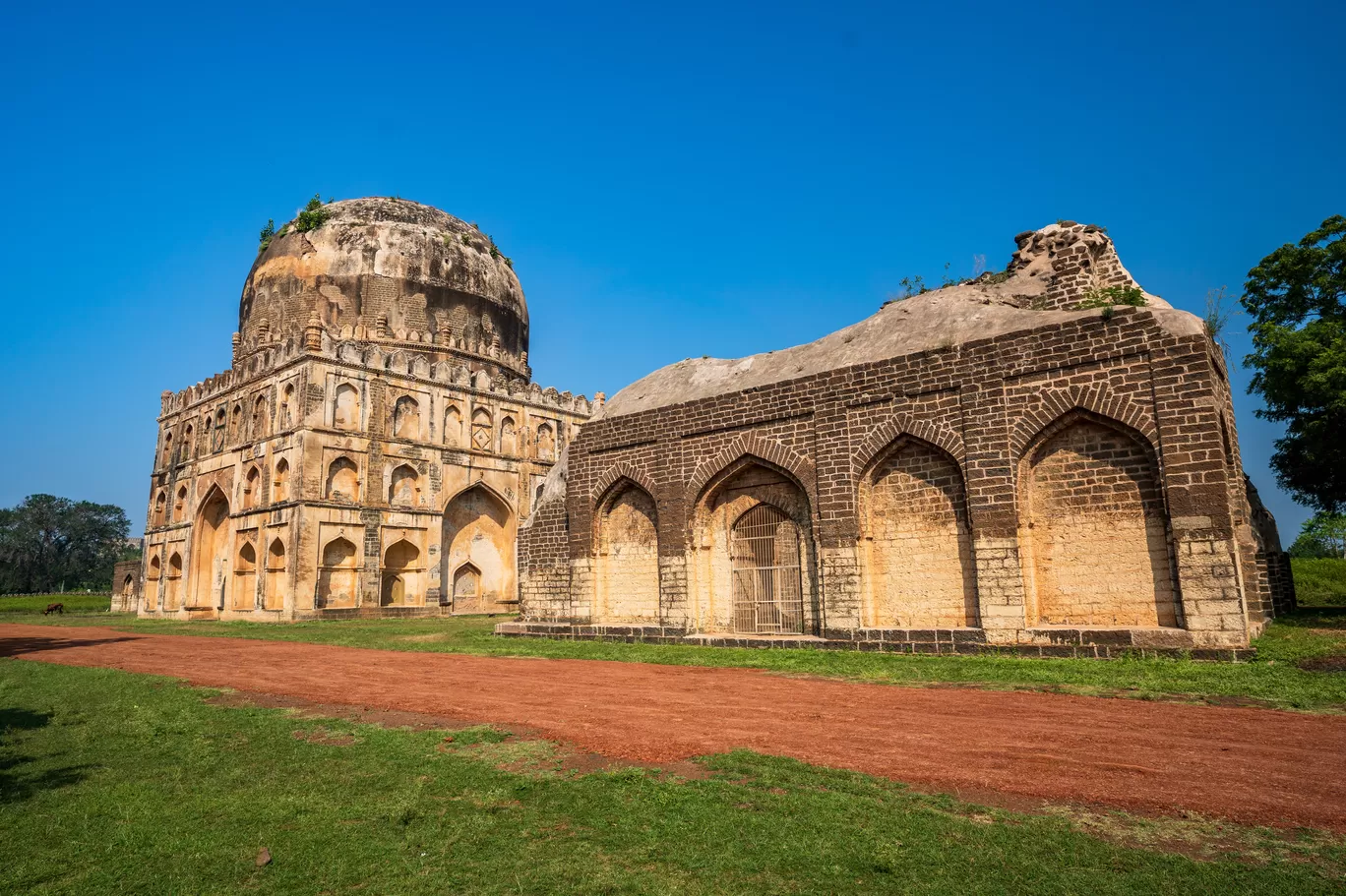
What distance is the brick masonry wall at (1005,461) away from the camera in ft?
34.1

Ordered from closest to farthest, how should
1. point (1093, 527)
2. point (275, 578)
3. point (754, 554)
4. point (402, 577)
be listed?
1. point (1093, 527)
2. point (754, 554)
3. point (275, 578)
4. point (402, 577)

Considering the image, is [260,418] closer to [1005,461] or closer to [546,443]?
[546,443]

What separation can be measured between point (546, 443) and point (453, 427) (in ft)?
14.1

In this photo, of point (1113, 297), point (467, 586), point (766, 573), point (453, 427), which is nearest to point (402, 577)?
point (467, 586)

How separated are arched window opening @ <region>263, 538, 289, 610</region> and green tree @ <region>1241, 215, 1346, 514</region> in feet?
89.7

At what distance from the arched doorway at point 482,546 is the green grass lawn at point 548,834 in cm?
2485

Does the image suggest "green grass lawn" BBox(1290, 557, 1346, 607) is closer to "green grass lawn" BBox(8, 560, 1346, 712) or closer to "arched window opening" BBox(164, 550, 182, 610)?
"green grass lawn" BBox(8, 560, 1346, 712)

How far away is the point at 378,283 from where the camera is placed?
32.5 metres

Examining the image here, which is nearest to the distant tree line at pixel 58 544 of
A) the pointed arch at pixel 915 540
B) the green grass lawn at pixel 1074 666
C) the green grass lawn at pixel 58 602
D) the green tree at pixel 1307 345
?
the green grass lawn at pixel 58 602

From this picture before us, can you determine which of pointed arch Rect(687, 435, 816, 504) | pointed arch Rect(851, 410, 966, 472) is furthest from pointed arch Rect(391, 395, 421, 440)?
pointed arch Rect(851, 410, 966, 472)

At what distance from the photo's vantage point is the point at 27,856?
3797 millimetres

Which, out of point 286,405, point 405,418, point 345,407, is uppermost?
point 286,405

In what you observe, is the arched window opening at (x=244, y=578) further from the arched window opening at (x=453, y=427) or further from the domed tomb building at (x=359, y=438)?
the arched window opening at (x=453, y=427)

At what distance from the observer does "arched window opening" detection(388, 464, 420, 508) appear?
28.8m
